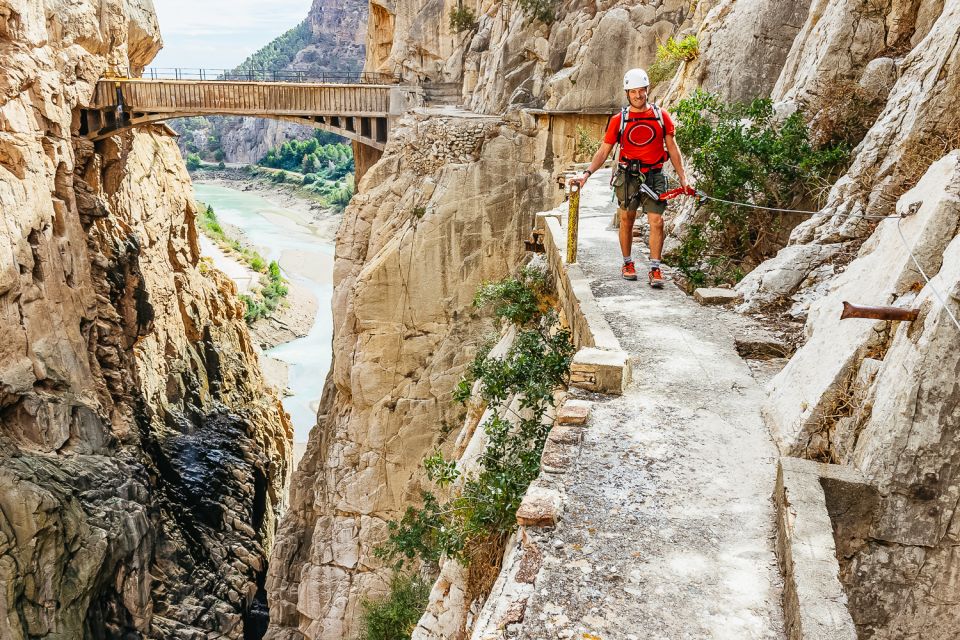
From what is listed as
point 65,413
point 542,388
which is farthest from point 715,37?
point 65,413

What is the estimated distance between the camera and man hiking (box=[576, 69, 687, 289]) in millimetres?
6703

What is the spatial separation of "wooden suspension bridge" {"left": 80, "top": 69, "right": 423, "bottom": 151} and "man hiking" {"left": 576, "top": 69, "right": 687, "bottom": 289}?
1286cm

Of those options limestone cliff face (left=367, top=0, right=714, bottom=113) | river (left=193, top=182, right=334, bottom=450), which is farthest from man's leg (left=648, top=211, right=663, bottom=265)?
river (left=193, top=182, right=334, bottom=450)

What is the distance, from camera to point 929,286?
398cm

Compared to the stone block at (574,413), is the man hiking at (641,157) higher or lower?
higher

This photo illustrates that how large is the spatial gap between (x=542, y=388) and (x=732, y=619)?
116 inches

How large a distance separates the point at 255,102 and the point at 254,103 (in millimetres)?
42

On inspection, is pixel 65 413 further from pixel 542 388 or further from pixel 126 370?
pixel 542 388

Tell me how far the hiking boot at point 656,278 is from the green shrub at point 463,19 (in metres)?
16.3

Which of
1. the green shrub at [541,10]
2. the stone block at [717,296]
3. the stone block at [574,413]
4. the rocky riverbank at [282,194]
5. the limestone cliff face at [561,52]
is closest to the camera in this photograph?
the stone block at [574,413]

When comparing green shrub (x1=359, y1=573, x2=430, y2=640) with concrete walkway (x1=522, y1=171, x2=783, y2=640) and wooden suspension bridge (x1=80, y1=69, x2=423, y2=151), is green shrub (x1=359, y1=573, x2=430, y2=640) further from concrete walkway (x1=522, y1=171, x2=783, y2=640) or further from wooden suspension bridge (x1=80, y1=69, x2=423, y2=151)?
wooden suspension bridge (x1=80, y1=69, x2=423, y2=151)

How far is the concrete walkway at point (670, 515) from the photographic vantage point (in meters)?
3.39

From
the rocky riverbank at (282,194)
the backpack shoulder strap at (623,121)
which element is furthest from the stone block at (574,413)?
the rocky riverbank at (282,194)

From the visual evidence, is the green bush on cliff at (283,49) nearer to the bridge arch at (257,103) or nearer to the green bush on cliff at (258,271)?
the green bush on cliff at (258,271)
